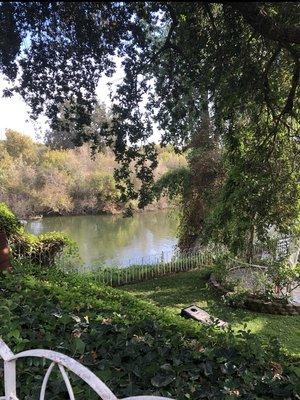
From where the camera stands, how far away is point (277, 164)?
6.13 m

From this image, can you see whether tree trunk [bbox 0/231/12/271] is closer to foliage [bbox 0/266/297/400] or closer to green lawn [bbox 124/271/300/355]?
foliage [bbox 0/266/297/400]

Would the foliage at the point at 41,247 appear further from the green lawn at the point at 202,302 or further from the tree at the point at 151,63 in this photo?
the tree at the point at 151,63

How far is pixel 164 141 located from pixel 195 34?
142 centimetres

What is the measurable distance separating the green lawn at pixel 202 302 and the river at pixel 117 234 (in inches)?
79.6

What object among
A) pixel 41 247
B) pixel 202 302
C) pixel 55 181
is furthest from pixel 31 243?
pixel 55 181

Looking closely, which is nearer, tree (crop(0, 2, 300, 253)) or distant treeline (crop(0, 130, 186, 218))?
tree (crop(0, 2, 300, 253))

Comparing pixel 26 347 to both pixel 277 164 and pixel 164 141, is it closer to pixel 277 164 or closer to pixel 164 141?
pixel 164 141

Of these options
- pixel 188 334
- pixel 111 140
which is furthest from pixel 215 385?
pixel 111 140

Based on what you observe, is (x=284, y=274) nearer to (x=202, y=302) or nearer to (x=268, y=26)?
(x=202, y=302)

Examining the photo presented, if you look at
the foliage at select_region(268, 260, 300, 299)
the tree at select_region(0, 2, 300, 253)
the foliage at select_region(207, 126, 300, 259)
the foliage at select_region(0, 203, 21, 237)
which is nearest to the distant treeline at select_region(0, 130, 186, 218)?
the foliage at select_region(0, 203, 21, 237)

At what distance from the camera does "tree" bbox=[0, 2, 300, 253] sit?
375 cm

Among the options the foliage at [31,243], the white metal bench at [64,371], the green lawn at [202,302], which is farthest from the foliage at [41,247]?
the white metal bench at [64,371]

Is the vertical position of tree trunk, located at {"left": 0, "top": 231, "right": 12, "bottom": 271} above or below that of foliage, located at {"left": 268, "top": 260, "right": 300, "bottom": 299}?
above

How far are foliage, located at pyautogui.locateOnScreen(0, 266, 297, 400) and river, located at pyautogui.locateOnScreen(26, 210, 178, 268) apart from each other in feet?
36.5
